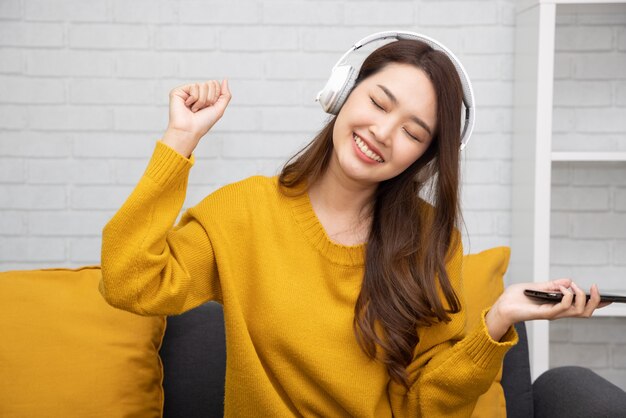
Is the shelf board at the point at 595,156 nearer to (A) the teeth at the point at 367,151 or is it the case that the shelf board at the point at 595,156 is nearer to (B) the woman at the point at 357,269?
(B) the woman at the point at 357,269

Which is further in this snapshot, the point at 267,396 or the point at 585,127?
the point at 585,127

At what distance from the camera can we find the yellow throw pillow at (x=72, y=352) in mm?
1718

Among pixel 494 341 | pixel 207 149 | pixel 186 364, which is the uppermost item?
pixel 207 149

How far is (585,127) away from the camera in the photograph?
2.51m

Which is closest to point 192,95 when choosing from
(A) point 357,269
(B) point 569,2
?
(A) point 357,269

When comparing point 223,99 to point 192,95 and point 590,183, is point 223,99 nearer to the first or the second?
point 192,95

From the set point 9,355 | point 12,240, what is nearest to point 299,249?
point 9,355

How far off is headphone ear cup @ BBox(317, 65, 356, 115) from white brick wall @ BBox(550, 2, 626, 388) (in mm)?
1157

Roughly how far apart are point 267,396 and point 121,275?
1.37ft

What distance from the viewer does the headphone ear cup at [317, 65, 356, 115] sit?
159 centimetres

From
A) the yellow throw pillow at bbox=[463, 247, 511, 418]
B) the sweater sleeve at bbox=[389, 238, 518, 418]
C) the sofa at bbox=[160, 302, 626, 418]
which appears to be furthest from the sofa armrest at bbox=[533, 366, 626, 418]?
the sweater sleeve at bbox=[389, 238, 518, 418]

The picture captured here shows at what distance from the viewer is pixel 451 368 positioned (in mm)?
1609

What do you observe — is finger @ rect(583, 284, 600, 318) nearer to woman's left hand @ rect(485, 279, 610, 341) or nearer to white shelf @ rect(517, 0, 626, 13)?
woman's left hand @ rect(485, 279, 610, 341)

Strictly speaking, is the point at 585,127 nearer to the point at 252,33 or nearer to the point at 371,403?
the point at 252,33
